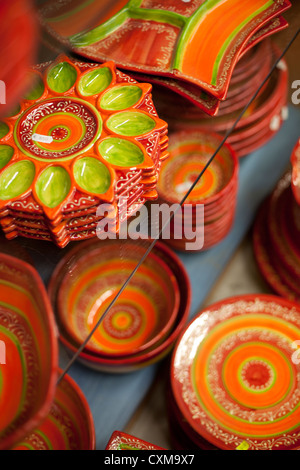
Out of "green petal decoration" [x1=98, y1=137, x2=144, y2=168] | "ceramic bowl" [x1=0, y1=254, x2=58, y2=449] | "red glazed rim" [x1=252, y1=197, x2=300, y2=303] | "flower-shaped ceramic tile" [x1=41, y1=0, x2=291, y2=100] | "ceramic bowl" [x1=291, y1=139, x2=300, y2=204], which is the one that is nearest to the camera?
"ceramic bowl" [x1=0, y1=254, x2=58, y2=449]

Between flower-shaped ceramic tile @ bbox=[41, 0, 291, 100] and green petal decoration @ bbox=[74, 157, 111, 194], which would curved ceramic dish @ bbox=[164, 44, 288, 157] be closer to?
flower-shaped ceramic tile @ bbox=[41, 0, 291, 100]

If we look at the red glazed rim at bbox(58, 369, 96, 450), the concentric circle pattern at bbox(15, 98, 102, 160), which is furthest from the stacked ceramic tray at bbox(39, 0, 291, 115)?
the red glazed rim at bbox(58, 369, 96, 450)

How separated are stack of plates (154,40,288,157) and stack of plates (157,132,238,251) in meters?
0.04

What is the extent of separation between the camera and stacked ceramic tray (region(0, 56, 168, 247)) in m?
0.61

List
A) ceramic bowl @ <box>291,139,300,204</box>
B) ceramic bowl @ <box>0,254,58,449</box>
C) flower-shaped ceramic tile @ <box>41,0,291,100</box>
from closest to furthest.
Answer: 1. ceramic bowl @ <box>0,254,58,449</box>
2. flower-shaped ceramic tile @ <box>41,0,291,100</box>
3. ceramic bowl @ <box>291,139,300,204</box>

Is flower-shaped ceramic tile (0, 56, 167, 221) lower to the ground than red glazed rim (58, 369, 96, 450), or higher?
higher

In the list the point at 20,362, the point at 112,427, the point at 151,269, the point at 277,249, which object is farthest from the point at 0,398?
the point at 277,249

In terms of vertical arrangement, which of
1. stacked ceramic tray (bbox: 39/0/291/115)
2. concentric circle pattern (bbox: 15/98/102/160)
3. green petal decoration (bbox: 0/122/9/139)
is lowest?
green petal decoration (bbox: 0/122/9/139)

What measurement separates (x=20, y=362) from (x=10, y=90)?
34 cm

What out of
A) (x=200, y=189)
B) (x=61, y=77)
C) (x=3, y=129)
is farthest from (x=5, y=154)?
(x=200, y=189)

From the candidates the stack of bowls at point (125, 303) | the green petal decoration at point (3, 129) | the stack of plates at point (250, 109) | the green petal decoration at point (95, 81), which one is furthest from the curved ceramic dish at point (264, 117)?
the green petal decoration at point (3, 129)

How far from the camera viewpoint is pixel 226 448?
824 mm

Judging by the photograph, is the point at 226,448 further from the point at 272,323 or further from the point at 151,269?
the point at 151,269

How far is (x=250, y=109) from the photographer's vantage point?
1176 mm
